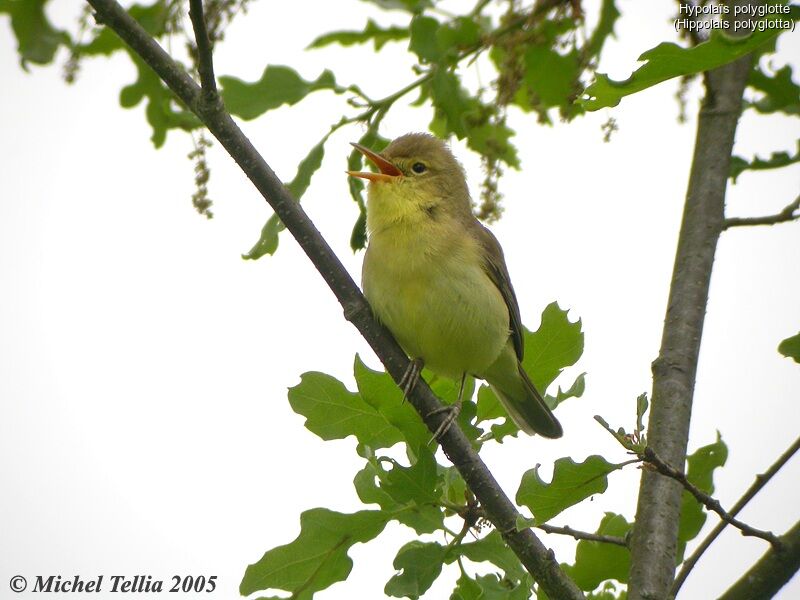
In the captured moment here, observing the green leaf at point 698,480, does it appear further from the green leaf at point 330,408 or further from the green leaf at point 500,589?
the green leaf at point 330,408

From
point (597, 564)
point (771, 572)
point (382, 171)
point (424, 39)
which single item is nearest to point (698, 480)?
point (597, 564)

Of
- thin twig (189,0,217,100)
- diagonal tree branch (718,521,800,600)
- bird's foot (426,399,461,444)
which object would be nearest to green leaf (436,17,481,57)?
thin twig (189,0,217,100)

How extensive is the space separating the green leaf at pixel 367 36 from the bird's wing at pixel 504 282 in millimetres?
1015

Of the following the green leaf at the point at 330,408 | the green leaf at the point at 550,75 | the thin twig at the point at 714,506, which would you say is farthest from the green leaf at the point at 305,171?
the thin twig at the point at 714,506

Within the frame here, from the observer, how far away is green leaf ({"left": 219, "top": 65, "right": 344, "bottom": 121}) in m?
4.20

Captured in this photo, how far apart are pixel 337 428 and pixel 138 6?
2072 millimetres

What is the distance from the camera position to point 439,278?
4.39 meters

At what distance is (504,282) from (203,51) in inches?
95.8

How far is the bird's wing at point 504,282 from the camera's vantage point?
15.9ft

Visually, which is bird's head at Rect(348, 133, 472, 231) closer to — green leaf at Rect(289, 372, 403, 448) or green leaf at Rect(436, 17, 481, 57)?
green leaf at Rect(436, 17, 481, 57)

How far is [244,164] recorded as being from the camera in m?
3.07

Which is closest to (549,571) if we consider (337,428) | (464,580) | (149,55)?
(464,580)

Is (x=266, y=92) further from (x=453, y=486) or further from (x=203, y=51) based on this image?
(x=453, y=486)

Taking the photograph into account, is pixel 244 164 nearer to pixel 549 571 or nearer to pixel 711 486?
pixel 549 571
